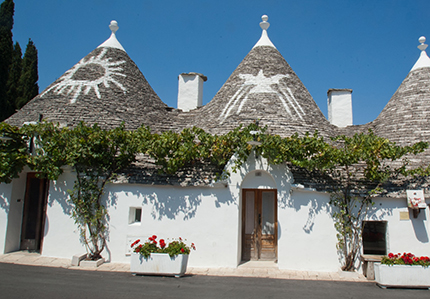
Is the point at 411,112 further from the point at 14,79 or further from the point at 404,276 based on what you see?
the point at 14,79

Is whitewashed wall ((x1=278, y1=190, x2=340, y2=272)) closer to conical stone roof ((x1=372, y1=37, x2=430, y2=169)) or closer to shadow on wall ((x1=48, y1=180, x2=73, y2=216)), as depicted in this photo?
conical stone roof ((x1=372, y1=37, x2=430, y2=169))

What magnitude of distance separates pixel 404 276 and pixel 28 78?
24.1m

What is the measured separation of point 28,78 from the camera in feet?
69.6

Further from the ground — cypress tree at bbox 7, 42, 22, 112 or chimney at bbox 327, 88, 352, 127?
cypress tree at bbox 7, 42, 22, 112

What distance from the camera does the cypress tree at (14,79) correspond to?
792 inches

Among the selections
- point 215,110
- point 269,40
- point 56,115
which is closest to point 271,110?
point 215,110

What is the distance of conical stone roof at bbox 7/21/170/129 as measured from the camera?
11367 millimetres

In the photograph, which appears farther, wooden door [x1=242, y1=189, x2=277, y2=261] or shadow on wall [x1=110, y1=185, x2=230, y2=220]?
wooden door [x1=242, y1=189, x2=277, y2=261]

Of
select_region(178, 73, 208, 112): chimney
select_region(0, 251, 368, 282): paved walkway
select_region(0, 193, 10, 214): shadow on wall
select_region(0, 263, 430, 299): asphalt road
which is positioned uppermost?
select_region(178, 73, 208, 112): chimney

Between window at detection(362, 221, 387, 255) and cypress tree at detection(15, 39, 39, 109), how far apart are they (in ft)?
71.6

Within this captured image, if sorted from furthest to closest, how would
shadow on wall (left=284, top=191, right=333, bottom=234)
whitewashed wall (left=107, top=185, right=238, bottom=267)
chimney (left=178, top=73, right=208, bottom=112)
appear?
chimney (left=178, top=73, right=208, bottom=112) < whitewashed wall (left=107, top=185, right=238, bottom=267) < shadow on wall (left=284, top=191, right=333, bottom=234)

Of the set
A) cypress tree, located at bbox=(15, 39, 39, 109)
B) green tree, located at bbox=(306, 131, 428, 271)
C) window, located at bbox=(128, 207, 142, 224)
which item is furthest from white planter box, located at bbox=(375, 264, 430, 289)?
cypress tree, located at bbox=(15, 39, 39, 109)

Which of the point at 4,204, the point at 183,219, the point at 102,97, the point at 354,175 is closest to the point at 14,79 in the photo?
the point at 102,97

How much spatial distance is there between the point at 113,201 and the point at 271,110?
20.8ft
